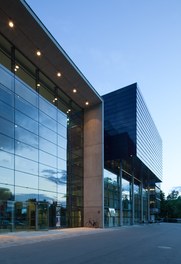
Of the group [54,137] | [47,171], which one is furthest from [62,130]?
[47,171]

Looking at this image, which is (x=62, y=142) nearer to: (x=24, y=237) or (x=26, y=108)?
(x=26, y=108)

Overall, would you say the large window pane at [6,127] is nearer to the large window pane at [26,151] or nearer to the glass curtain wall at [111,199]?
the large window pane at [26,151]

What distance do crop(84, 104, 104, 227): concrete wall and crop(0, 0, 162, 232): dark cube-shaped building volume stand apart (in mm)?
110

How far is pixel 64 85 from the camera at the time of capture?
3525cm

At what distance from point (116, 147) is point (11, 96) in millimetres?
21356

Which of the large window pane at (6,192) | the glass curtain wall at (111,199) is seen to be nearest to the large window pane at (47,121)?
the large window pane at (6,192)

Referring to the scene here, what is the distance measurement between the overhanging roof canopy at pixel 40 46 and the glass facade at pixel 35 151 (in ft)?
2.34

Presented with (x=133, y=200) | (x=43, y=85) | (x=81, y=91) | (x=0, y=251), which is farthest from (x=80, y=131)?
(x=0, y=251)

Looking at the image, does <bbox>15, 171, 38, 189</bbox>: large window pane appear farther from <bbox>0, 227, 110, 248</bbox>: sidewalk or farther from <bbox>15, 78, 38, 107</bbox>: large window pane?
<bbox>15, 78, 38, 107</bbox>: large window pane

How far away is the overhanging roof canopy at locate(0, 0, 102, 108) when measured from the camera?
942 inches

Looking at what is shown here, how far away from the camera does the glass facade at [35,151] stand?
25.0 metres

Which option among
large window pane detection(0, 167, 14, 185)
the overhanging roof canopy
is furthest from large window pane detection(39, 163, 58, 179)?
the overhanging roof canopy

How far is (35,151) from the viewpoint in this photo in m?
28.8

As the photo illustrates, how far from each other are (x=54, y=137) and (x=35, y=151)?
4.16 meters
